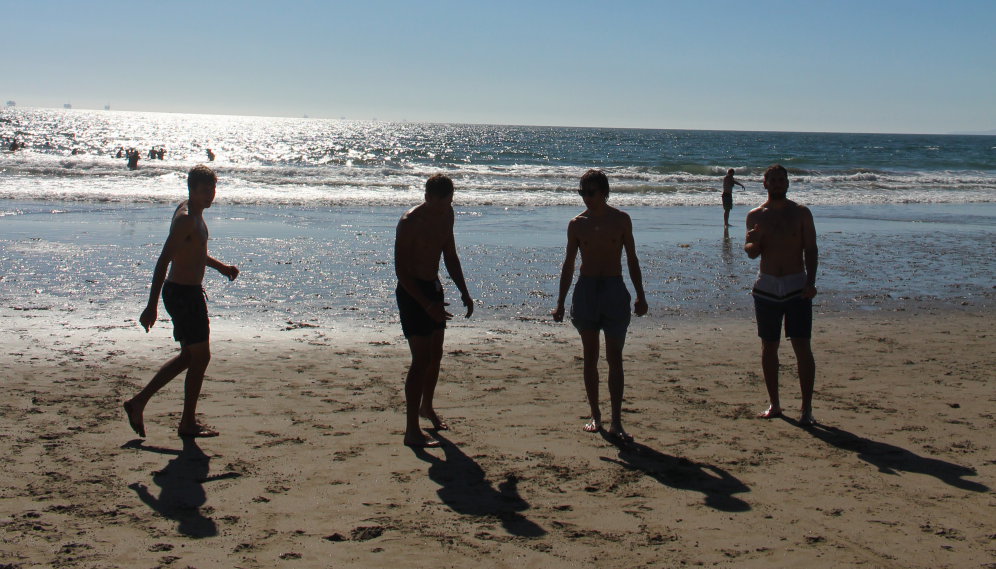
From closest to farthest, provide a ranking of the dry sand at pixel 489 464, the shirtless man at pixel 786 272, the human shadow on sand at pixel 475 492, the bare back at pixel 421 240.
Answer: the dry sand at pixel 489 464 → the human shadow on sand at pixel 475 492 → the bare back at pixel 421 240 → the shirtless man at pixel 786 272

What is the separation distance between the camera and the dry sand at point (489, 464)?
323cm

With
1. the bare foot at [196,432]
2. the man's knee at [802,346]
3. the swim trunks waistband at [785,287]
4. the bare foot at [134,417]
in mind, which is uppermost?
the swim trunks waistband at [785,287]

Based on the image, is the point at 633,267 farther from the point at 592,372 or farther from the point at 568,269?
the point at 592,372

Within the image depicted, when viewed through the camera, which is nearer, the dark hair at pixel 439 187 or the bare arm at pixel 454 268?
the dark hair at pixel 439 187

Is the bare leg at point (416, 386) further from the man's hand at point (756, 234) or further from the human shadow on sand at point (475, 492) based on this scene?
the man's hand at point (756, 234)

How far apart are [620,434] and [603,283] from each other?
0.91 m

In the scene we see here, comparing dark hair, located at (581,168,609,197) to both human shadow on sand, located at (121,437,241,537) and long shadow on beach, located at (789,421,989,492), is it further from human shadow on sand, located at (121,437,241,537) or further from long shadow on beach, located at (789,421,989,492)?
human shadow on sand, located at (121,437,241,537)

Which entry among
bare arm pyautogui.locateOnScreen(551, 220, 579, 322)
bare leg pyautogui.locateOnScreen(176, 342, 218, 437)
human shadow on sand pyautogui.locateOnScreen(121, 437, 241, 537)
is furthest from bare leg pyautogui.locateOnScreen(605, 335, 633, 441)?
bare leg pyautogui.locateOnScreen(176, 342, 218, 437)

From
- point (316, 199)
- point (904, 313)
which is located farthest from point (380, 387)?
point (316, 199)

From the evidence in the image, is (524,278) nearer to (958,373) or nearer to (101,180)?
(958,373)

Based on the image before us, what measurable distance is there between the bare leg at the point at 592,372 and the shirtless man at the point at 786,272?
1.16 meters

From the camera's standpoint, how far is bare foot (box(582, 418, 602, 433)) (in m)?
4.79

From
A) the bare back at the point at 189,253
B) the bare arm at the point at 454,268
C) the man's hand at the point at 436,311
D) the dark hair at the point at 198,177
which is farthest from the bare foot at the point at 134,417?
the bare arm at the point at 454,268

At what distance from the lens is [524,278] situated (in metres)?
10.3
